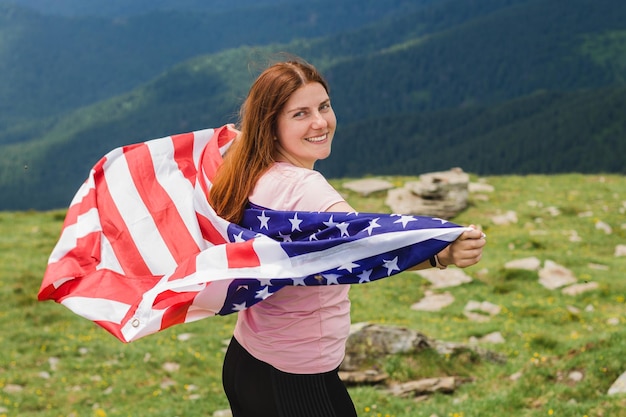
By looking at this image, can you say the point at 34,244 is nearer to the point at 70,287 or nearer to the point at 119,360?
the point at 119,360

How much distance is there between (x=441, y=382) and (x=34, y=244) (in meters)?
17.4

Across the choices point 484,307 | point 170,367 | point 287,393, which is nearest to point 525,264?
point 484,307

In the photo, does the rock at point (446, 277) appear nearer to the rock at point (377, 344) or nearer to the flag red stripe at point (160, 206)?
the rock at point (377, 344)

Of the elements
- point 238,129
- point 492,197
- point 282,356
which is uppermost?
point 238,129

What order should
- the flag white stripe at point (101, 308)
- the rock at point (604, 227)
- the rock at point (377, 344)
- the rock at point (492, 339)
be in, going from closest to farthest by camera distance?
the flag white stripe at point (101, 308) → the rock at point (377, 344) → the rock at point (492, 339) → the rock at point (604, 227)

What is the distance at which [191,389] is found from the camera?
39.8ft

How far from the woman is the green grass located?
165 inches

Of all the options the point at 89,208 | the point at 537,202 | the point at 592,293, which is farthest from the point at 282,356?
the point at 537,202

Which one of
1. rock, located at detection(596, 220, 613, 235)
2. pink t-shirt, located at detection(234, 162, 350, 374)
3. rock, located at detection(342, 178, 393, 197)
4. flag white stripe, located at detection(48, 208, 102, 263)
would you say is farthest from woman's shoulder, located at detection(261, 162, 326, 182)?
rock, located at detection(342, 178, 393, 197)

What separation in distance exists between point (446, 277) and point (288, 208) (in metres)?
14.9

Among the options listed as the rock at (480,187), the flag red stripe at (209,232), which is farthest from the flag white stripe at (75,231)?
the rock at (480,187)

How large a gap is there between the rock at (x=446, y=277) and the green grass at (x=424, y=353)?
24 cm

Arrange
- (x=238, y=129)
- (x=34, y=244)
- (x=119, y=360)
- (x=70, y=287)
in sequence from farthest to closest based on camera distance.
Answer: (x=34, y=244), (x=119, y=360), (x=238, y=129), (x=70, y=287)

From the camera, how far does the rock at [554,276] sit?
58.2 feet
